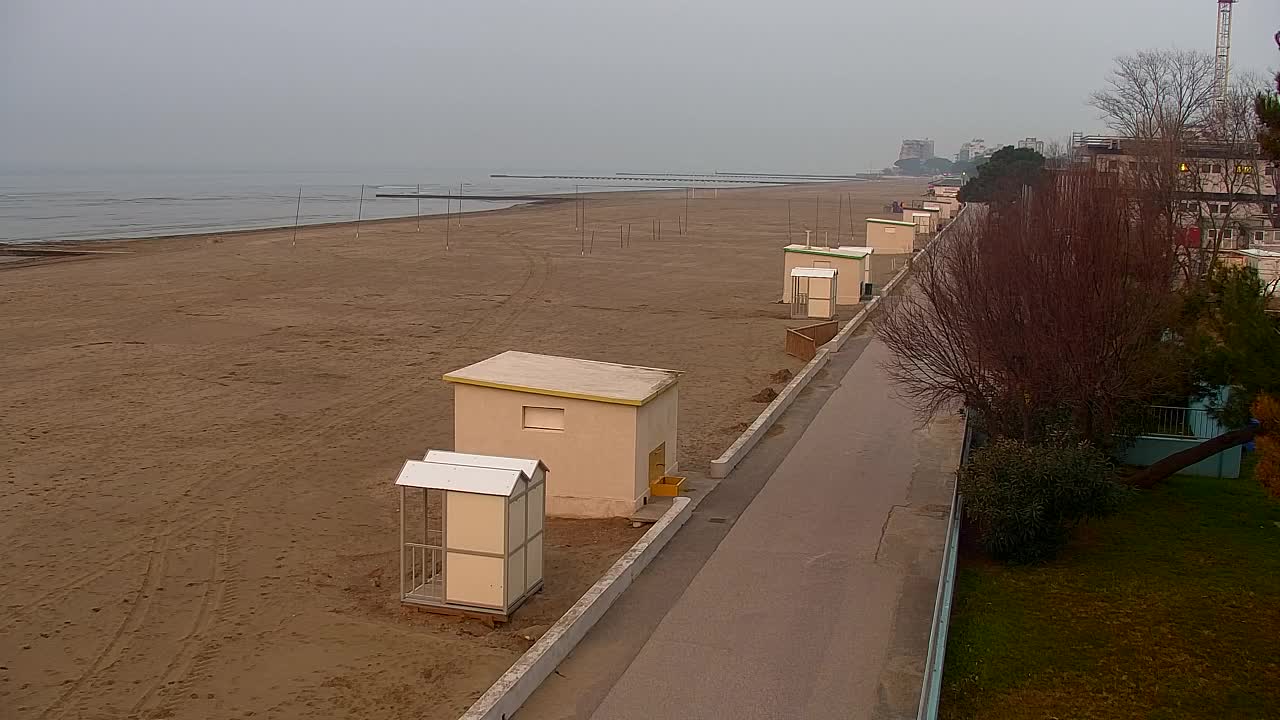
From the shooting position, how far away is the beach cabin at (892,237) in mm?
54531

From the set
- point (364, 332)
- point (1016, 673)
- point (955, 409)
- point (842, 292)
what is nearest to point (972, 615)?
point (1016, 673)

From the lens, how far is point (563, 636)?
32.8ft

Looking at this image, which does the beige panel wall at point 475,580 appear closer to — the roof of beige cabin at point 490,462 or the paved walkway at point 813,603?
the roof of beige cabin at point 490,462

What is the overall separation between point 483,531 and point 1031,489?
5.82m

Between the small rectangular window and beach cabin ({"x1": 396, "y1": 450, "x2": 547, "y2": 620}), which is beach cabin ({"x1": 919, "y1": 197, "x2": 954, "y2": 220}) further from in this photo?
beach cabin ({"x1": 396, "y1": 450, "x2": 547, "y2": 620})

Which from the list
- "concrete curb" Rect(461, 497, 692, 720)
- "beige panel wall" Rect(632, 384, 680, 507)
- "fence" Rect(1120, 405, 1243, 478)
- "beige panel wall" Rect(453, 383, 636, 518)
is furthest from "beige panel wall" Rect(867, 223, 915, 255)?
"concrete curb" Rect(461, 497, 692, 720)

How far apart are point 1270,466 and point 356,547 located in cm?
926

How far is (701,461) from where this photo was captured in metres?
17.2

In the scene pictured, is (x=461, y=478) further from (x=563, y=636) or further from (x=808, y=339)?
(x=808, y=339)

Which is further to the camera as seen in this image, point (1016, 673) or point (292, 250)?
point (292, 250)

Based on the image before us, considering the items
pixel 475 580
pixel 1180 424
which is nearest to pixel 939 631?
pixel 475 580

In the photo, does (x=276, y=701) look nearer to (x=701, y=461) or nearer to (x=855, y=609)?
(x=855, y=609)

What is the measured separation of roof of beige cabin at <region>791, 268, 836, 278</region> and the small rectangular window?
1916 cm

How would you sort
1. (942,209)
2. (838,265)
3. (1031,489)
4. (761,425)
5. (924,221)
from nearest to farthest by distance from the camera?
(1031,489) → (761,425) → (838,265) → (924,221) → (942,209)
